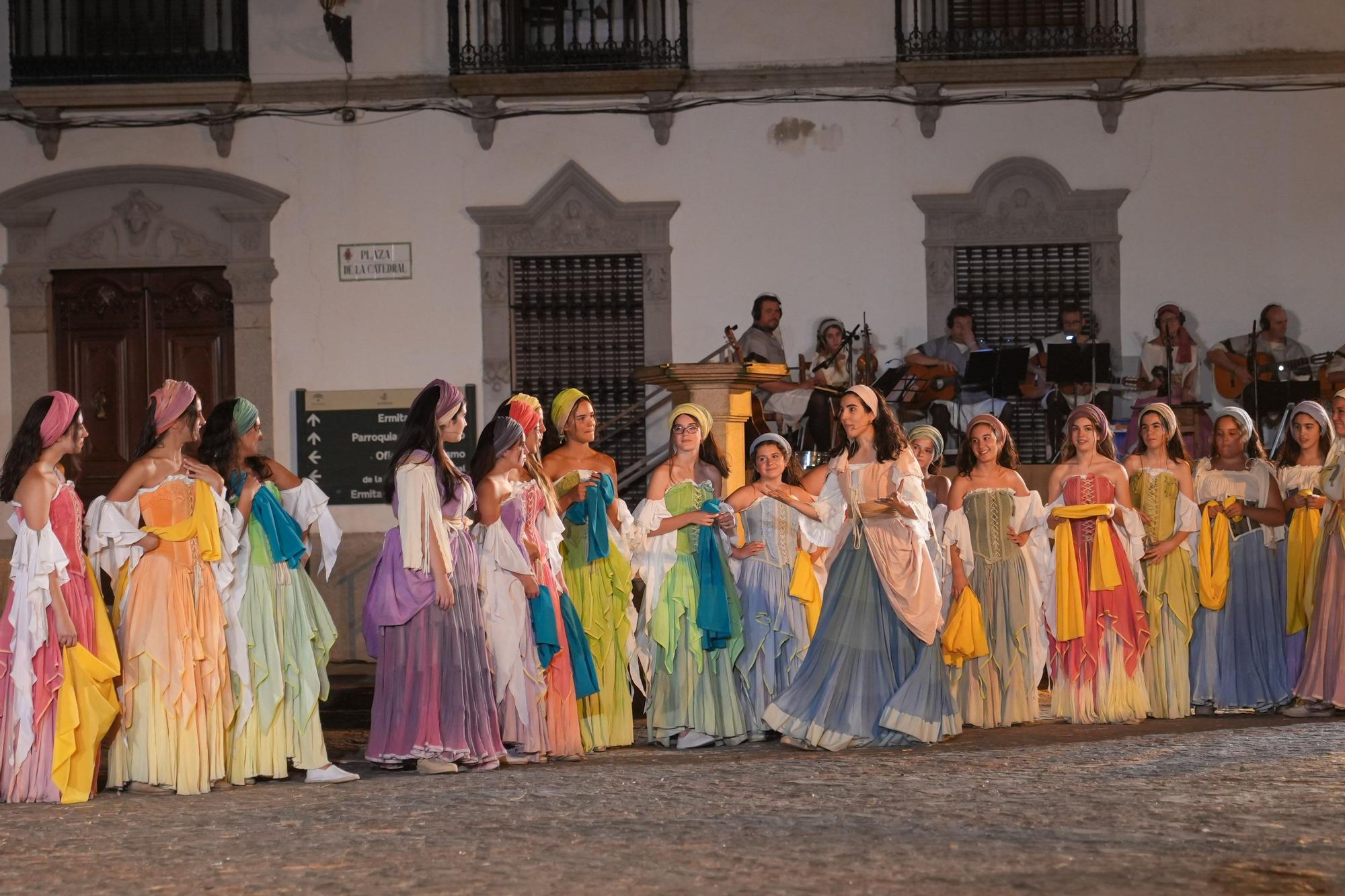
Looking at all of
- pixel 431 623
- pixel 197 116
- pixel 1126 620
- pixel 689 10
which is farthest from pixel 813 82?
pixel 431 623

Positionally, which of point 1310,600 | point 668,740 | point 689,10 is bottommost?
point 668,740

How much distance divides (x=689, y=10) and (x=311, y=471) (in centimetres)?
527

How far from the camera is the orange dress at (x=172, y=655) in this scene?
7.16 metres

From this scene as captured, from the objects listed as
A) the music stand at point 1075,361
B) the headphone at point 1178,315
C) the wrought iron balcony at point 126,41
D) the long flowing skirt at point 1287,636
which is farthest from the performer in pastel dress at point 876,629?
the wrought iron balcony at point 126,41

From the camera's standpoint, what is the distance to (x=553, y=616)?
8.12m

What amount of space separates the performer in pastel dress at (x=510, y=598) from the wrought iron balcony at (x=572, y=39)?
7.59m

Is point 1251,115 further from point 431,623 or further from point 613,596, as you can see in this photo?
point 431,623

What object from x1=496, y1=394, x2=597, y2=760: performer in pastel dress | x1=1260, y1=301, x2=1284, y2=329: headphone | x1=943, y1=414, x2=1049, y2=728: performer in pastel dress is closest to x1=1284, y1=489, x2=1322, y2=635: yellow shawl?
x1=943, y1=414, x2=1049, y2=728: performer in pastel dress

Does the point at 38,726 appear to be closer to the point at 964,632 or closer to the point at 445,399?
the point at 445,399

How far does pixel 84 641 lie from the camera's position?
23.1 feet

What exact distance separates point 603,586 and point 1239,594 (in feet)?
11.9

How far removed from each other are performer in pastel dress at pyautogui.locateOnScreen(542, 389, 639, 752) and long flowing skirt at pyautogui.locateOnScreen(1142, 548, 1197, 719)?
114 inches

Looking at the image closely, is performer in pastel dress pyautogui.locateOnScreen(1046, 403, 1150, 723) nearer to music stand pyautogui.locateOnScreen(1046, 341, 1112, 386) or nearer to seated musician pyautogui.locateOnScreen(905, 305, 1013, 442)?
music stand pyautogui.locateOnScreen(1046, 341, 1112, 386)

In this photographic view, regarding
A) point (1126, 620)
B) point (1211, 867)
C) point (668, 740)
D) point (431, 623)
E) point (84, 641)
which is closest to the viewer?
point (1211, 867)
